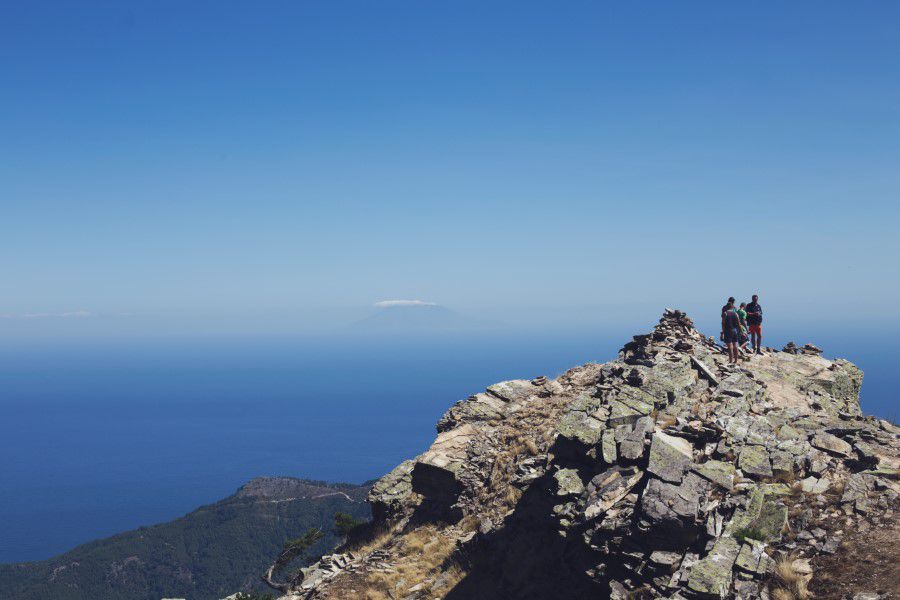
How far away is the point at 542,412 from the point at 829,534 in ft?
59.3

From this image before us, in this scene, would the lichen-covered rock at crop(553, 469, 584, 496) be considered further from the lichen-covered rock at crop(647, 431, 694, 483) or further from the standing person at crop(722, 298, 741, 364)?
the standing person at crop(722, 298, 741, 364)

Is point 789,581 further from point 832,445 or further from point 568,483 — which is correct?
point 832,445

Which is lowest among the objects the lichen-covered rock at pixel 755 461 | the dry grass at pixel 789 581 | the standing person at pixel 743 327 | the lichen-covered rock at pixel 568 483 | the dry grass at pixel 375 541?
the dry grass at pixel 375 541

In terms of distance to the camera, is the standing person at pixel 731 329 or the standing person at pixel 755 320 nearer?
the standing person at pixel 731 329

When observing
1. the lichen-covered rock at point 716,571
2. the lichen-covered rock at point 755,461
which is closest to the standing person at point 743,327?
the lichen-covered rock at point 755,461

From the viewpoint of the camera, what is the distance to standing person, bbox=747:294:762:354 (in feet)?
114

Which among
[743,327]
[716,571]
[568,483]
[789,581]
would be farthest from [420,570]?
[743,327]

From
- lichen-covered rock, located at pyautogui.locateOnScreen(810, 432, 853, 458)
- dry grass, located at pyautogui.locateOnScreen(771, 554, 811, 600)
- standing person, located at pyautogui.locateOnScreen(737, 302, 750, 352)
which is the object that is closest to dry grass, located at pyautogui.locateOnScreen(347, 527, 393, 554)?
dry grass, located at pyautogui.locateOnScreen(771, 554, 811, 600)

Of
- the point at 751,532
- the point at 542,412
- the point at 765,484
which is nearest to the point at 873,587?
the point at 751,532

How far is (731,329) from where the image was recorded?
31656mm

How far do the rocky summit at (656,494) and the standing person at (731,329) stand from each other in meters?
1.61

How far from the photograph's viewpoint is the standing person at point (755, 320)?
3475 centimetres

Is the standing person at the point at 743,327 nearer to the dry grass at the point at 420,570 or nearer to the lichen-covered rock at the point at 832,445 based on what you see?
the lichen-covered rock at the point at 832,445

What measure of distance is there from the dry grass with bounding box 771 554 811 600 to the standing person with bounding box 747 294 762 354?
2243cm
